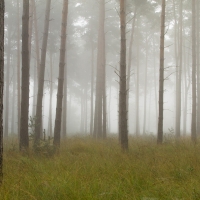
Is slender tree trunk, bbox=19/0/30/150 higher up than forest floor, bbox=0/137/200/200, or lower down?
higher up

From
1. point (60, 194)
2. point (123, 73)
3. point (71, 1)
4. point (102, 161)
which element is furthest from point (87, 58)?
point (60, 194)

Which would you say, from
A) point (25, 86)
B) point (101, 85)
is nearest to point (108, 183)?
point (25, 86)

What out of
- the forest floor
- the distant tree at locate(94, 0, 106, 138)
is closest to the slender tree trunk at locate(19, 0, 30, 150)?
the forest floor

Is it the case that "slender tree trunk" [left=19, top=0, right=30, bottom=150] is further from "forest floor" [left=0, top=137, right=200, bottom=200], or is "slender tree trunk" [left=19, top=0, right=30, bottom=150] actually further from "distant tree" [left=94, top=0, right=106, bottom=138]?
"distant tree" [left=94, top=0, right=106, bottom=138]

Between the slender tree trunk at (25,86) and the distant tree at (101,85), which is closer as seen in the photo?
the slender tree trunk at (25,86)

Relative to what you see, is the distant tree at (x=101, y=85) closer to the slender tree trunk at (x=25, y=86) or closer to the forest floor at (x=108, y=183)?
the slender tree trunk at (x=25, y=86)

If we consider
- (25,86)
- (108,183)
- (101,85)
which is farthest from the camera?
(101,85)

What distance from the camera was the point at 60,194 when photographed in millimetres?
3287

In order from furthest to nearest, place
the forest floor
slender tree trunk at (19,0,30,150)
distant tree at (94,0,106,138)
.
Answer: distant tree at (94,0,106,138), slender tree trunk at (19,0,30,150), the forest floor

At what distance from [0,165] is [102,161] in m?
2.42

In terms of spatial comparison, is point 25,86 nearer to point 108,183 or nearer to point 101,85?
point 108,183

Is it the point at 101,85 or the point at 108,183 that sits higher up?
the point at 101,85

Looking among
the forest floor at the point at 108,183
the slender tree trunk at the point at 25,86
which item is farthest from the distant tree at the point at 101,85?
the forest floor at the point at 108,183

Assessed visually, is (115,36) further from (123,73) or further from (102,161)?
(102,161)
